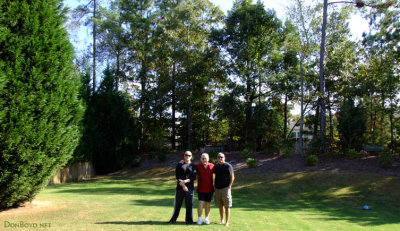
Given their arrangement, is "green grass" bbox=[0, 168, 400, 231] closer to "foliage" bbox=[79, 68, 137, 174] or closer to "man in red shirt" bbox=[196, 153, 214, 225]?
"man in red shirt" bbox=[196, 153, 214, 225]

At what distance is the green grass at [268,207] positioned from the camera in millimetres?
7016

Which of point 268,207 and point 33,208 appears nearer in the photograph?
point 33,208

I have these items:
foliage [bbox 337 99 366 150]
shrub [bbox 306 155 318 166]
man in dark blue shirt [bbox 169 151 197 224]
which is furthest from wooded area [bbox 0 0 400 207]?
man in dark blue shirt [bbox 169 151 197 224]

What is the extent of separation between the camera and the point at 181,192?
6879 mm

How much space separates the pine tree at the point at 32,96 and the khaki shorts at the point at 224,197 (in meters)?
5.24

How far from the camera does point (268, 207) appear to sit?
35.3ft

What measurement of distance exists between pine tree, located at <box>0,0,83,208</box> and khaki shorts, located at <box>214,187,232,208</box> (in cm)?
524

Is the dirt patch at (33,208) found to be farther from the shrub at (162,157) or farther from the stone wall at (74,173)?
the shrub at (162,157)

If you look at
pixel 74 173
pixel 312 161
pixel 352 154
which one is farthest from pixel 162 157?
pixel 352 154

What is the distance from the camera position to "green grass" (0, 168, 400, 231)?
23.0 feet

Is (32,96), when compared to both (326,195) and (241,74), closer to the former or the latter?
(326,195)

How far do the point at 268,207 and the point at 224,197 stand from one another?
4759 mm

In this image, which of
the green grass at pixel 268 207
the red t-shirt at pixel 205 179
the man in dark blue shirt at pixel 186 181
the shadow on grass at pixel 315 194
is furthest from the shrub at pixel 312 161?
the man in dark blue shirt at pixel 186 181

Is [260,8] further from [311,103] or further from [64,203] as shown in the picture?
[64,203]
